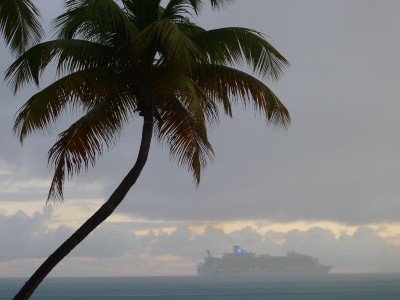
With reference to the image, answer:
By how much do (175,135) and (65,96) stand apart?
92.7 inches

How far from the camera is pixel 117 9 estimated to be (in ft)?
46.8

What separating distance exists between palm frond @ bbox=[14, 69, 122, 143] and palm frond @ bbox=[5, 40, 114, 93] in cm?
56

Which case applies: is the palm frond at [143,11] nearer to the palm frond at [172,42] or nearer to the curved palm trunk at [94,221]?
the palm frond at [172,42]

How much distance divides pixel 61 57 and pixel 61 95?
1.26m

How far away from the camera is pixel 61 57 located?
1488 centimetres

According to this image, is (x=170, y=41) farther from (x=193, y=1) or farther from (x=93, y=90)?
(x=193, y=1)

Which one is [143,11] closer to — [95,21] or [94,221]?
Result: [95,21]

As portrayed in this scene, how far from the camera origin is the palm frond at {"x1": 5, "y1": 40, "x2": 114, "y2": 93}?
48.0 feet

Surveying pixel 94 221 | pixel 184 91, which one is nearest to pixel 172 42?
pixel 184 91

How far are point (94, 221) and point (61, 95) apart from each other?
2551mm

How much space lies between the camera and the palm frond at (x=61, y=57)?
14625 mm

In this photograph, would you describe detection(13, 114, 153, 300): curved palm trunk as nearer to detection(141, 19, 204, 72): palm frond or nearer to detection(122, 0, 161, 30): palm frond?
detection(141, 19, 204, 72): palm frond

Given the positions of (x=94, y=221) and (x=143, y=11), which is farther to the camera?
(x=143, y=11)

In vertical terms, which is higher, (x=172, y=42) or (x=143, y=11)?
(x=143, y=11)
